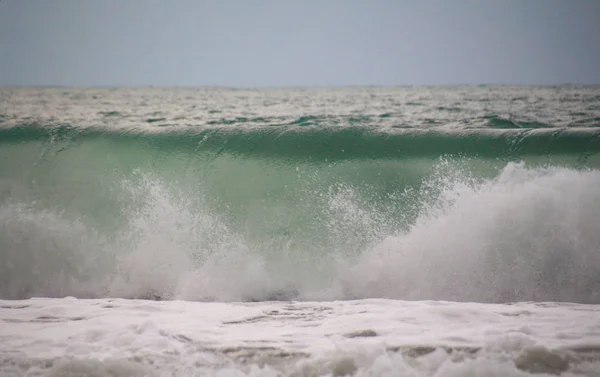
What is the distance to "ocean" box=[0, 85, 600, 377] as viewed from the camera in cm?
204

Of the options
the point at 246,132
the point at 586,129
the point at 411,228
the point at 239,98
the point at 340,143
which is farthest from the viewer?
the point at 239,98

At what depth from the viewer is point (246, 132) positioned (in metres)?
3.39

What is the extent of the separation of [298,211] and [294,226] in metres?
0.09

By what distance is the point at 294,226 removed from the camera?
9.37 feet

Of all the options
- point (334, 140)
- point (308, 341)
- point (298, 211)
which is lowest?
point (308, 341)

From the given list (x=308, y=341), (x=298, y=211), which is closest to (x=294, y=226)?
(x=298, y=211)

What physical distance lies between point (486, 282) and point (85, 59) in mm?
2184

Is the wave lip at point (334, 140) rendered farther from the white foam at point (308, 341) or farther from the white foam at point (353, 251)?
the white foam at point (308, 341)

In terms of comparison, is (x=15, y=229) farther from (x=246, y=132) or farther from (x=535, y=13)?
(x=535, y=13)

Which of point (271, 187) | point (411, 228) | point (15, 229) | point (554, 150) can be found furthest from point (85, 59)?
point (554, 150)

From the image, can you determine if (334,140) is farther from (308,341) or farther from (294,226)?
(308,341)

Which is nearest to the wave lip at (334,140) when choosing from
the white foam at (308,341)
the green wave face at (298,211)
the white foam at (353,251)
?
the green wave face at (298,211)

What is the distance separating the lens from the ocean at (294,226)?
204cm

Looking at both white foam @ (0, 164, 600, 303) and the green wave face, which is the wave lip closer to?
the green wave face
